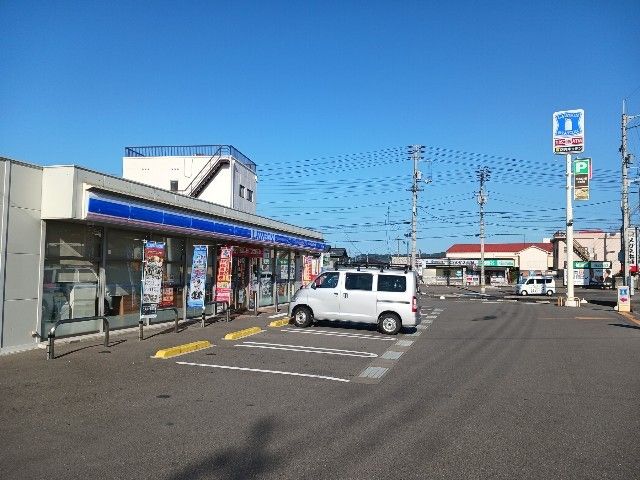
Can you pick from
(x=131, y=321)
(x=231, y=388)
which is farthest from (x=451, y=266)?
(x=231, y=388)

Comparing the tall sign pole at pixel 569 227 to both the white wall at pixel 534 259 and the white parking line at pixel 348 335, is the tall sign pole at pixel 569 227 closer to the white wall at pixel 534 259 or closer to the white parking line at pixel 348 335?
the white parking line at pixel 348 335

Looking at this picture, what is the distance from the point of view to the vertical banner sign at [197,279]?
53.8 ft

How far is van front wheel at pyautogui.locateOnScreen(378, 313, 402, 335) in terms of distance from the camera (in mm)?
16625

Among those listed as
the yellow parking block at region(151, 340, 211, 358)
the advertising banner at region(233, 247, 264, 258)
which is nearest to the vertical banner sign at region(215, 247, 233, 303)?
the advertising banner at region(233, 247, 264, 258)

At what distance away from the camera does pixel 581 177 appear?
115 ft

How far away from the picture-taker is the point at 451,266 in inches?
3268

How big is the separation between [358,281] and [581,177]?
24.2m

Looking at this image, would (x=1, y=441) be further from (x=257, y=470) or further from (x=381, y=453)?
(x=381, y=453)

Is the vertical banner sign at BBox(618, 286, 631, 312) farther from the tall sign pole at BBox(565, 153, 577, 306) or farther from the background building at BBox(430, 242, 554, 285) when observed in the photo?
the background building at BBox(430, 242, 554, 285)

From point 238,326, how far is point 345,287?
11.5 ft

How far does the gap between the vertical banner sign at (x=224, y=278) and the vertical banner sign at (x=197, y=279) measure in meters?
1.62

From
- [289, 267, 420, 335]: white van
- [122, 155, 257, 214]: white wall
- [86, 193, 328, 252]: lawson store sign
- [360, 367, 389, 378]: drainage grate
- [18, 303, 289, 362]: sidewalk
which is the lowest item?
[360, 367, 389, 378]: drainage grate

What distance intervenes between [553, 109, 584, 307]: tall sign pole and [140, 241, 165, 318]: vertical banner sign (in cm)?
2806

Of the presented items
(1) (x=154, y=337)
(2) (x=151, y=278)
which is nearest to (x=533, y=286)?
(1) (x=154, y=337)
